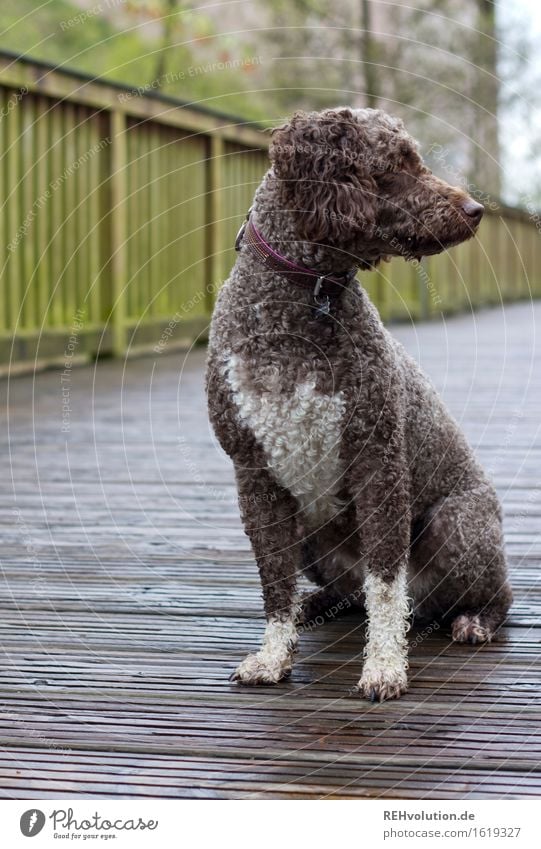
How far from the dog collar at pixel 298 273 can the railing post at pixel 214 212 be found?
7774 mm

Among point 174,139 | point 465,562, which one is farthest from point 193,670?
point 174,139

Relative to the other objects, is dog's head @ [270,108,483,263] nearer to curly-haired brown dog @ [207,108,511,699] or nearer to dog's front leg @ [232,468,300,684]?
curly-haired brown dog @ [207,108,511,699]

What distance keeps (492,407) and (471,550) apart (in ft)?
13.4

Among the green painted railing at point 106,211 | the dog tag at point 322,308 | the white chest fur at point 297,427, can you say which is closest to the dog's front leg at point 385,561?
the white chest fur at point 297,427

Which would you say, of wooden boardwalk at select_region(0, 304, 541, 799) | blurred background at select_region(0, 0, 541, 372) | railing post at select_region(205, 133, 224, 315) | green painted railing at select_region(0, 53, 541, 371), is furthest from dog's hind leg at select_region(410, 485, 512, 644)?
railing post at select_region(205, 133, 224, 315)

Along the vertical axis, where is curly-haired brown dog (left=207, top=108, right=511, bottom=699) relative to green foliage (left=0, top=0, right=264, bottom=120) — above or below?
below

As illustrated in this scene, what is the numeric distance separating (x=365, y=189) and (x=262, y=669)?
117cm

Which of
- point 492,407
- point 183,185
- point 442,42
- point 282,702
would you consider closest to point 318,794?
point 282,702

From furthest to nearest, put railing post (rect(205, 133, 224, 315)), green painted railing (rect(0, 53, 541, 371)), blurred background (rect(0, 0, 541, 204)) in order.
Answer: blurred background (rect(0, 0, 541, 204)), railing post (rect(205, 133, 224, 315)), green painted railing (rect(0, 53, 541, 371))

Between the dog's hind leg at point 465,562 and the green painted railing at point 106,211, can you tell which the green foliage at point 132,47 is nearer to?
the green painted railing at point 106,211

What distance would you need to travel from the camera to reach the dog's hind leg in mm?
3127

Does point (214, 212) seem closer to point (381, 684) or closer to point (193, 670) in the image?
point (193, 670)

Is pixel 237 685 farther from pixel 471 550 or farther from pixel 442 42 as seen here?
pixel 442 42

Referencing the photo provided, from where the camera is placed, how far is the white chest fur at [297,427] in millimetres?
2766
